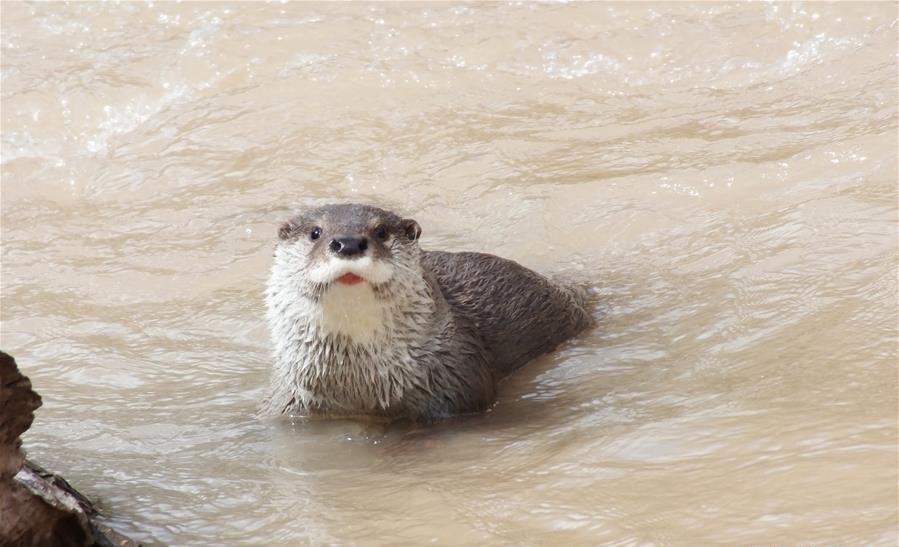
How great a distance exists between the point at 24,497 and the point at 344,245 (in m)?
1.06

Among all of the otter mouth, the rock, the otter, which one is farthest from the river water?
the otter mouth

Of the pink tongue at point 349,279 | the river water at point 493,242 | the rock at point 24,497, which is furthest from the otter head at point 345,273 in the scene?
the rock at point 24,497

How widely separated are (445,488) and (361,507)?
0.20m

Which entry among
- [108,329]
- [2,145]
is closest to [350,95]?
[2,145]

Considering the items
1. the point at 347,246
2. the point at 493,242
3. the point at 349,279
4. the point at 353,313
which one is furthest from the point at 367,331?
the point at 493,242

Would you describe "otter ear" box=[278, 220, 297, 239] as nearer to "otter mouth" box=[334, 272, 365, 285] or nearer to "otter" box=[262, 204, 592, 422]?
"otter" box=[262, 204, 592, 422]

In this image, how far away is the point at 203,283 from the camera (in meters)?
4.68

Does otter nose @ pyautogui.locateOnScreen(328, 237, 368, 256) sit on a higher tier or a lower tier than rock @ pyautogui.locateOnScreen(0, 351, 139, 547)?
higher

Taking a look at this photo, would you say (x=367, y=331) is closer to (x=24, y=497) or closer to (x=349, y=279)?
(x=349, y=279)

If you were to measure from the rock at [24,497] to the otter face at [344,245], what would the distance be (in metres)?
0.94

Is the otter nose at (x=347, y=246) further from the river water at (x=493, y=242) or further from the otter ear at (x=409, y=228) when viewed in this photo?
the river water at (x=493, y=242)

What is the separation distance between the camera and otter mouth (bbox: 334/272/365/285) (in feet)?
10.5

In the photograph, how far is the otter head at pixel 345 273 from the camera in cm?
325

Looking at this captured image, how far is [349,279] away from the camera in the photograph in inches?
127
